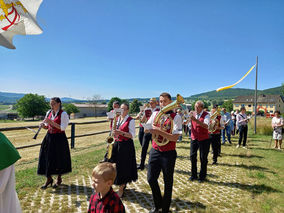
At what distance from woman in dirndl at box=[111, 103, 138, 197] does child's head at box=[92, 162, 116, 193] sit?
2.06m

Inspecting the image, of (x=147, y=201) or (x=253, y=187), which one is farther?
(x=253, y=187)

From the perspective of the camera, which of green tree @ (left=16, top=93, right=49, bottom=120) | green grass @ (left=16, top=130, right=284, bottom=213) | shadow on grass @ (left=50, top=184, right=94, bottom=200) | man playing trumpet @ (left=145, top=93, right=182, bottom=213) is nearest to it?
man playing trumpet @ (left=145, top=93, right=182, bottom=213)

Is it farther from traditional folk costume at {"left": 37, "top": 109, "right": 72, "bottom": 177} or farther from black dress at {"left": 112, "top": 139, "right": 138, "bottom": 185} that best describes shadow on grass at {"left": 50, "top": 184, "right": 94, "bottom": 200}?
black dress at {"left": 112, "top": 139, "right": 138, "bottom": 185}

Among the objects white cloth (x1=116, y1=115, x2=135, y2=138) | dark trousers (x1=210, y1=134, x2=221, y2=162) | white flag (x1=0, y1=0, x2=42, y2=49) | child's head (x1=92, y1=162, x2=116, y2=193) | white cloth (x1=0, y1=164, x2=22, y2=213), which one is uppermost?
white flag (x1=0, y1=0, x2=42, y2=49)

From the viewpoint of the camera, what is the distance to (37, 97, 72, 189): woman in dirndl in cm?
423

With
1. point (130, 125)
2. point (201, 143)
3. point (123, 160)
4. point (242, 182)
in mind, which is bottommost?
point (242, 182)

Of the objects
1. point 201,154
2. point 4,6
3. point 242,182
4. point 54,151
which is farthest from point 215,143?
point 4,6

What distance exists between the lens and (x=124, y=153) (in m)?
4.02

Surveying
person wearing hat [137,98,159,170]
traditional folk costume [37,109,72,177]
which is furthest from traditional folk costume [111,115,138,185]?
person wearing hat [137,98,159,170]

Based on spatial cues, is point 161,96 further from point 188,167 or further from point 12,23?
point 188,167

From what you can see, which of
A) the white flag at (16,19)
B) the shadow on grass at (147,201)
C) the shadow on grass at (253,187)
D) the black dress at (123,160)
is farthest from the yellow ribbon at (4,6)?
the shadow on grass at (253,187)

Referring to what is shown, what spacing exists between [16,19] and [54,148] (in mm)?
2914

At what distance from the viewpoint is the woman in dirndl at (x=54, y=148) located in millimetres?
4230

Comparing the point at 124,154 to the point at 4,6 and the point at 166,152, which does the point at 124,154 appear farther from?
the point at 4,6
